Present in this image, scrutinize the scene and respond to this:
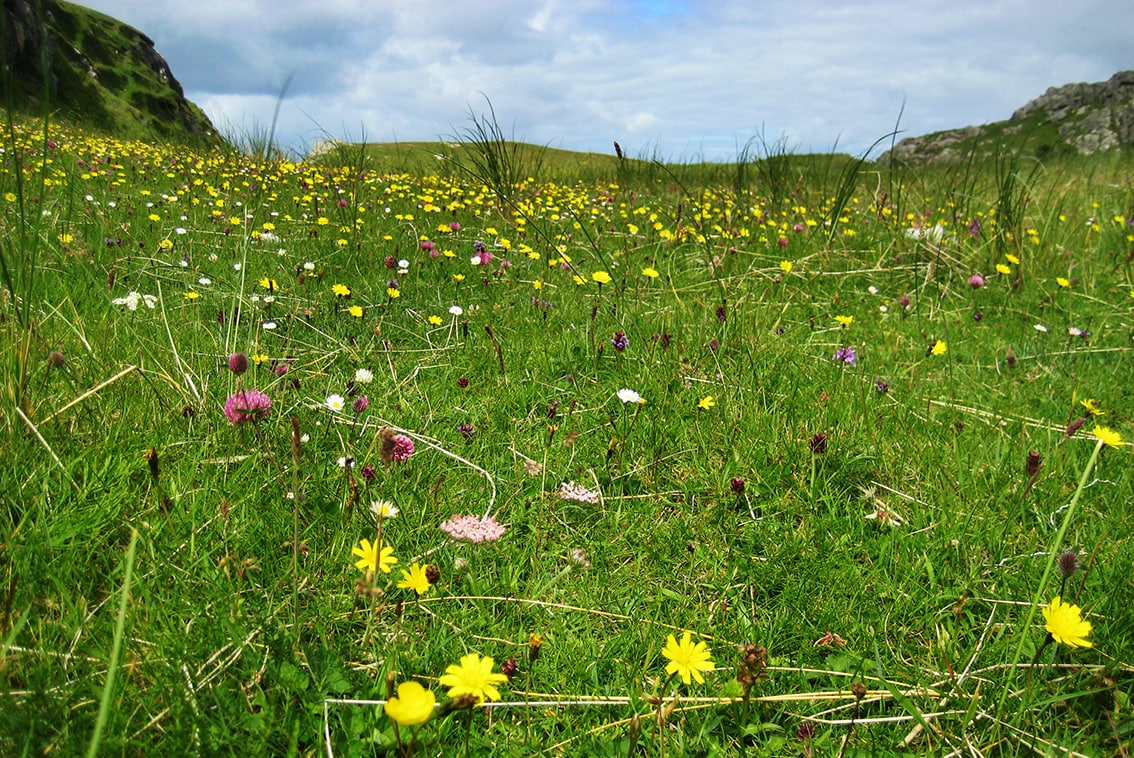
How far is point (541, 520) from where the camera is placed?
5.48ft

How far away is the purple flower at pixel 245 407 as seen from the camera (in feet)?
5.58

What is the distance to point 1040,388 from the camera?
10.0 ft

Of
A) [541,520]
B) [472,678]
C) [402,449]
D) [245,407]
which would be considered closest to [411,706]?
[472,678]

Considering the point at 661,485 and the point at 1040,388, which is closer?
the point at 661,485

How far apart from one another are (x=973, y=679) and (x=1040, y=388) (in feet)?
7.29

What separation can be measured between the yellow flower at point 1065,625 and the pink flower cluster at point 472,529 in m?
1.21

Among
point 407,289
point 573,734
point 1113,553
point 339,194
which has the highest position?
point 339,194

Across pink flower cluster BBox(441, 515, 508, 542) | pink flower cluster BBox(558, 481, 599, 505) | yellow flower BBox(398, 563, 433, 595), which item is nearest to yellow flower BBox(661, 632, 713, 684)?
yellow flower BBox(398, 563, 433, 595)

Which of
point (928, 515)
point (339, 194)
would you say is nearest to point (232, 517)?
point (928, 515)

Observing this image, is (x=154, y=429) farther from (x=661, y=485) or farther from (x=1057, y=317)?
(x=1057, y=317)

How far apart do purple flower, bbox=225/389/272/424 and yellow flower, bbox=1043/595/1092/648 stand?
187 cm

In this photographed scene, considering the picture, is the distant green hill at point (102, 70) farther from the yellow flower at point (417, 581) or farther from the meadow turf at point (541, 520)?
the yellow flower at point (417, 581)

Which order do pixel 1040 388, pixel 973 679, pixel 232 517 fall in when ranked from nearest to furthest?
pixel 973 679 → pixel 232 517 → pixel 1040 388

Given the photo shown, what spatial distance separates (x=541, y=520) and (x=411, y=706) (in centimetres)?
86
